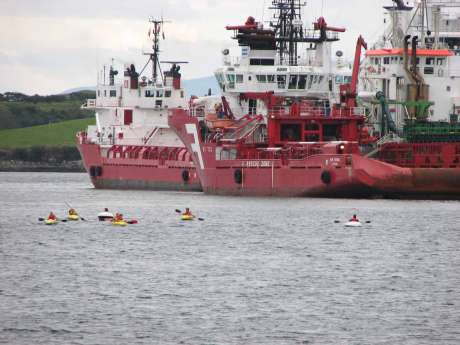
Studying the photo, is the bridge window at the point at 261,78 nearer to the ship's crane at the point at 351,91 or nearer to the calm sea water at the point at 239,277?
the ship's crane at the point at 351,91

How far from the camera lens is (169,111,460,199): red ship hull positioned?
87375mm

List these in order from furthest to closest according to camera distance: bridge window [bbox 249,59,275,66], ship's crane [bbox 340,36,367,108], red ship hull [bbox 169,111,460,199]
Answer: bridge window [bbox 249,59,275,66] → ship's crane [bbox 340,36,367,108] → red ship hull [bbox 169,111,460,199]

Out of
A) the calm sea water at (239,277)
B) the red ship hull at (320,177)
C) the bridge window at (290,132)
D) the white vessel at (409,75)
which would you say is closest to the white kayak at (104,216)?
the calm sea water at (239,277)

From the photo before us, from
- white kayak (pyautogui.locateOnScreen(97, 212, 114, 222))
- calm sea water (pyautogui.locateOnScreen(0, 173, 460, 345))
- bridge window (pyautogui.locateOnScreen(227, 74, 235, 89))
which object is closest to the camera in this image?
calm sea water (pyautogui.locateOnScreen(0, 173, 460, 345))

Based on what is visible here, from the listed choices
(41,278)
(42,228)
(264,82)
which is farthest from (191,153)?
(41,278)

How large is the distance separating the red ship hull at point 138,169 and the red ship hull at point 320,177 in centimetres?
1117

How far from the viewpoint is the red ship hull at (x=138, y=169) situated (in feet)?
360

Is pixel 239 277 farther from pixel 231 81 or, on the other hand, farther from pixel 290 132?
pixel 231 81

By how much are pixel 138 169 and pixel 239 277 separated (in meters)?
57.9

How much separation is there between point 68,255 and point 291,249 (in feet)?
32.8

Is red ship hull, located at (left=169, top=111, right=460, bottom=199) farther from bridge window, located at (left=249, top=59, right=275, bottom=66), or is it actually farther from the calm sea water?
bridge window, located at (left=249, top=59, right=275, bottom=66)

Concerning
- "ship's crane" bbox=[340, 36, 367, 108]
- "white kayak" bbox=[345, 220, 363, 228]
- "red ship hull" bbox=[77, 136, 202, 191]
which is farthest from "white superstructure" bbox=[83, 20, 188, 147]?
"white kayak" bbox=[345, 220, 363, 228]

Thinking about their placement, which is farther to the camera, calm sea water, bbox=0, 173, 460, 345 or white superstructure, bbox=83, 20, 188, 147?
white superstructure, bbox=83, 20, 188, 147

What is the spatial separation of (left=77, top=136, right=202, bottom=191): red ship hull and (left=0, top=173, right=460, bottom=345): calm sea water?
21.1 meters
